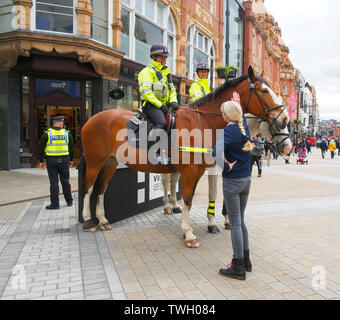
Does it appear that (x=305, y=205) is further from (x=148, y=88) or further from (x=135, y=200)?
(x=148, y=88)

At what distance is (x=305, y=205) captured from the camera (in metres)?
7.71

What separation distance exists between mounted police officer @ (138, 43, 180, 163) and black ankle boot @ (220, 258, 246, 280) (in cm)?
193

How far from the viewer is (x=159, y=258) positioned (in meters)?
4.26

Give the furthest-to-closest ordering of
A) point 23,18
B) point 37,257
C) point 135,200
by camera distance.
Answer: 1. point 23,18
2. point 135,200
3. point 37,257

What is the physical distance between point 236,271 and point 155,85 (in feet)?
9.39

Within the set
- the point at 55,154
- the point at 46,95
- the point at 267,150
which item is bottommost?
the point at 267,150

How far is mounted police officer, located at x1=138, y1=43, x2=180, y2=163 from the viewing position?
4617 millimetres

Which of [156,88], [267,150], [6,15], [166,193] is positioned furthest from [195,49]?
[156,88]

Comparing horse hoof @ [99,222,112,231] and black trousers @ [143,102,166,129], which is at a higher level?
black trousers @ [143,102,166,129]

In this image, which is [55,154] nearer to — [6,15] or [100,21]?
[6,15]

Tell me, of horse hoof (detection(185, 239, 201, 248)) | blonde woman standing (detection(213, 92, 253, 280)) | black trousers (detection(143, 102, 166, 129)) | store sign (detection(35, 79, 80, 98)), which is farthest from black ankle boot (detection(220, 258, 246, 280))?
store sign (detection(35, 79, 80, 98))

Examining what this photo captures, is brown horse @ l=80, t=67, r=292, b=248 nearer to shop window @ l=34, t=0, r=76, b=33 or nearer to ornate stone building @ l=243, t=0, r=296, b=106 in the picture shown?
shop window @ l=34, t=0, r=76, b=33

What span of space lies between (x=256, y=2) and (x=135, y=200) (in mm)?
46363

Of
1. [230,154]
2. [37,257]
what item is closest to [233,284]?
[230,154]
